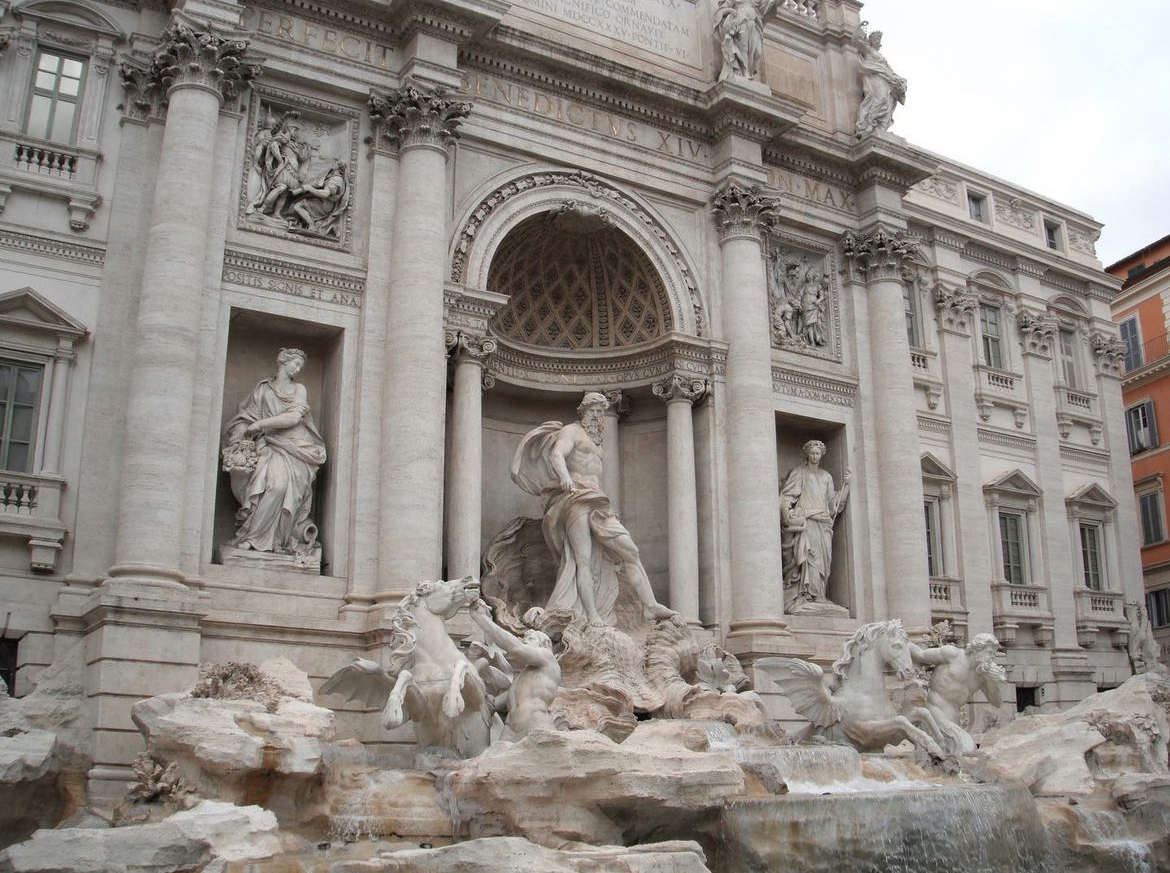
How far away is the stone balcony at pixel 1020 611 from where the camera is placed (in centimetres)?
2519

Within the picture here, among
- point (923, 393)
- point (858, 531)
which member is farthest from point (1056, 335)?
point (858, 531)

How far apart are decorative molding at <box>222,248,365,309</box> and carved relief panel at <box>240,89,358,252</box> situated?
0.49 meters

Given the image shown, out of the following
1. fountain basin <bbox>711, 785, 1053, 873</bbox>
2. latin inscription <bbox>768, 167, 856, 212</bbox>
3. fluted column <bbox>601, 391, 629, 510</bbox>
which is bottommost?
fountain basin <bbox>711, 785, 1053, 873</bbox>

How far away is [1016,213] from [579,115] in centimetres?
1296

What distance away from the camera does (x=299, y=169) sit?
60.7 feet

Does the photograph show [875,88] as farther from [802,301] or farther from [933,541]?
[933,541]

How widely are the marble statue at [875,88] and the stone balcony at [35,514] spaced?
1609 centimetres

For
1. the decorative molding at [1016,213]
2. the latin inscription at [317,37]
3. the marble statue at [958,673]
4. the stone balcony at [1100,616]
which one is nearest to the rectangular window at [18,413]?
the latin inscription at [317,37]

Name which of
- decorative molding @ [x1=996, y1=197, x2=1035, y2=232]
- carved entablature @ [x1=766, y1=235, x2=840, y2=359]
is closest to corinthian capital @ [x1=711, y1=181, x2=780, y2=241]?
carved entablature @ [x1=766, y1=235, x2=840, y2=359]

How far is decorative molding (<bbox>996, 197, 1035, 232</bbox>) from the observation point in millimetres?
→ 28875

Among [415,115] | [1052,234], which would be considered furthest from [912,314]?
[415,115]

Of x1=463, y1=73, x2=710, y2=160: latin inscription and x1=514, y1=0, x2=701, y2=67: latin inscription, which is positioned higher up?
x1=514, y1=0, x2=701, y2=67: latin inscription

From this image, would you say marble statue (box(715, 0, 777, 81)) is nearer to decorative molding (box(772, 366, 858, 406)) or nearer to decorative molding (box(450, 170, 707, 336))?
decorative molding (box(450, 170, 707, 336))

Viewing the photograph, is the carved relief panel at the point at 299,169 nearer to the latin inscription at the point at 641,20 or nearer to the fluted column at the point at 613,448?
the latin inscription at the point at 641,20
